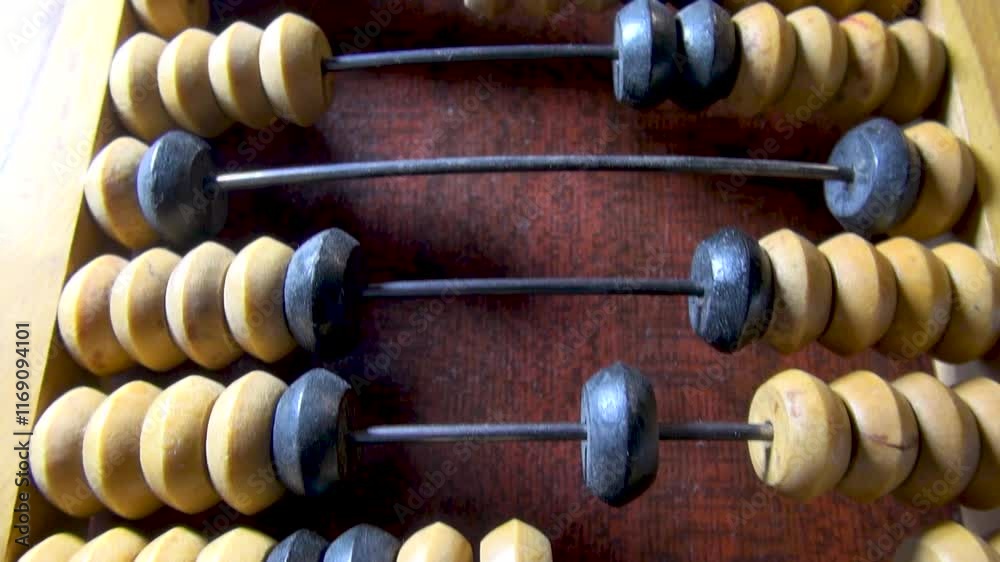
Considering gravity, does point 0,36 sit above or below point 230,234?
above

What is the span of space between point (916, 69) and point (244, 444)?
0.45 m

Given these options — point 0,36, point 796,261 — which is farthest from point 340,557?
point 0,36

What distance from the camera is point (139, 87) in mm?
507

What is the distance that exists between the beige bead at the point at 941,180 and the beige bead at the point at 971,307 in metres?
0.03

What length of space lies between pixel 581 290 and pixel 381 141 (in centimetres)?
19

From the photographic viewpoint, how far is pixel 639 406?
399 millimetres

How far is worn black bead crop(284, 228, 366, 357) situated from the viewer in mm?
432

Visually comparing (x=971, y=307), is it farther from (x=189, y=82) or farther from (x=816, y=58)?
(x=189, y=82)

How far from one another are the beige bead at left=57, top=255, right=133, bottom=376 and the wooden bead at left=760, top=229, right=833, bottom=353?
1.21ft

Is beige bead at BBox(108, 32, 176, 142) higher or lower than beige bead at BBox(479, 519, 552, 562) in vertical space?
higher

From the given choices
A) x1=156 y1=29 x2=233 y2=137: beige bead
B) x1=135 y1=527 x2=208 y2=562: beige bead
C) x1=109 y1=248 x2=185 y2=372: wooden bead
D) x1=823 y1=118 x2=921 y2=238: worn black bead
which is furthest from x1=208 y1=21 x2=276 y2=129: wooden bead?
x1=823 y1=118 x2=921 y2=238: worn black bead

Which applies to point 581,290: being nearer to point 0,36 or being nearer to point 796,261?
point 796,261

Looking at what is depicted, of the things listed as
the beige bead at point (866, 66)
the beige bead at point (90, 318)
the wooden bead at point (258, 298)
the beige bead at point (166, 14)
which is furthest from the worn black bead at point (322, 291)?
the beige bead at point (866, 66)

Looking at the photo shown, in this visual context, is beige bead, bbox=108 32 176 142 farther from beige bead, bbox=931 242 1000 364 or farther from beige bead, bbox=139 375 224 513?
beige bead, bbox=931 242 1000 364
